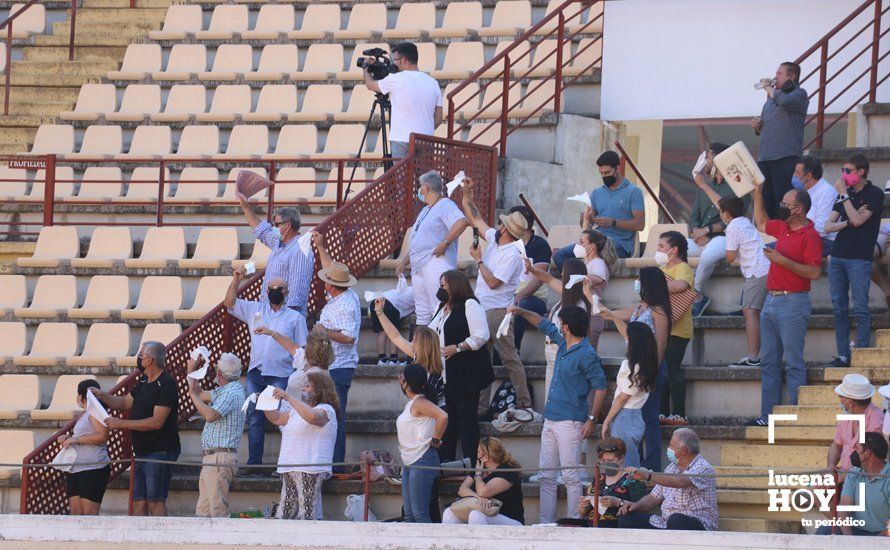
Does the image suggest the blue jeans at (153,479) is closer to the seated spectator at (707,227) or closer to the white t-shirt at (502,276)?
the white t-shirt at (502,276)

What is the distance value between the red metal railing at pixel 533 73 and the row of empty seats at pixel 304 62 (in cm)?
2

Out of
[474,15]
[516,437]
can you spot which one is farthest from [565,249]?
[474,15]

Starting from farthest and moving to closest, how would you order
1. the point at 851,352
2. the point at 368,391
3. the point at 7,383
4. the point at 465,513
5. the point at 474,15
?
the point at 474,15
the point at 7,383
the point at 368,391
the point at 851,352
the point at 465,513

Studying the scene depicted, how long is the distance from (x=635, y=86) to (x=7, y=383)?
6.78 metres

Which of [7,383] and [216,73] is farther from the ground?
[216,73]

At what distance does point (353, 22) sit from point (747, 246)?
27.8ft

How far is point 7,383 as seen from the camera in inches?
559

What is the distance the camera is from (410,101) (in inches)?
571

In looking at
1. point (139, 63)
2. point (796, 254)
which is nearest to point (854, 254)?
point (796, 254)

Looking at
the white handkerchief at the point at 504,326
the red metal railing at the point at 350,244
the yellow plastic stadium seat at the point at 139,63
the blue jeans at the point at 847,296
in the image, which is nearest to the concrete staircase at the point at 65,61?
the yellow plastic stadium seat at the point at 139,63

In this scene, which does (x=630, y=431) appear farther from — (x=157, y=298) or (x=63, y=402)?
(x=157, y=298)

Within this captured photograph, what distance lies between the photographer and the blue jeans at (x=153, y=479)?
12.0m

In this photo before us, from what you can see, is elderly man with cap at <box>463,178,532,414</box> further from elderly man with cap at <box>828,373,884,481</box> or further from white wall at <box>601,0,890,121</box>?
white wall at <box>601,0,890,121</box>

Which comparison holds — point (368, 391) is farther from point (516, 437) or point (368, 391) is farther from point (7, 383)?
point (7, 383)
